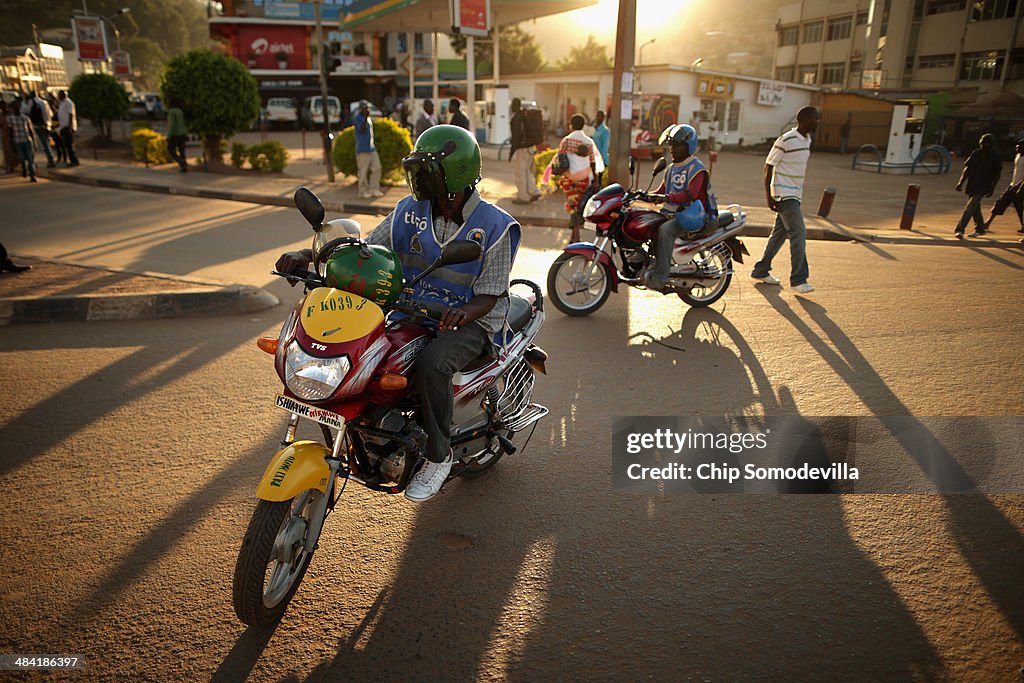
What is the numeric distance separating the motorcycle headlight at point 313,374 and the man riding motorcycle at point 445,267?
17.5 inches

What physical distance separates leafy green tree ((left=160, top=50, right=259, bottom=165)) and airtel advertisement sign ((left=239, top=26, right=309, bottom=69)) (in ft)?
108

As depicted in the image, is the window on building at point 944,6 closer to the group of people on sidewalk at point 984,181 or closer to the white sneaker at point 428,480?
the group of people on sidewalk at point 984,181

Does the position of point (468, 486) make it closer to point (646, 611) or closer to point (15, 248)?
point (646, 611)

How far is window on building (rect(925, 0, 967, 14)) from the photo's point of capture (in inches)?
1439

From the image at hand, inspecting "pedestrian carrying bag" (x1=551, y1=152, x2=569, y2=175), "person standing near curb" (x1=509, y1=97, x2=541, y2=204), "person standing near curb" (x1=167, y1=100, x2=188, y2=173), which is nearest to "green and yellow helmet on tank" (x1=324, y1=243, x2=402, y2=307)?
"pedestrian carrying bag" (x1=551, y1=152, x2=569, y2=175)

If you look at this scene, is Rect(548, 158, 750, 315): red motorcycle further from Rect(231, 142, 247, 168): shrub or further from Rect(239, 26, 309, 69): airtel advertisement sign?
Rect(239, 26, 309, 69): airtel advertisement sign

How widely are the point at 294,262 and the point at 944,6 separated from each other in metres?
47.0

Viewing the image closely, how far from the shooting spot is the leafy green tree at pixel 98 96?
76.1 feet

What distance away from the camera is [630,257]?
6.96m

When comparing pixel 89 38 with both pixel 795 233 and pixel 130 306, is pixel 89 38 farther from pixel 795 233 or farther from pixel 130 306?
pixel 795 233

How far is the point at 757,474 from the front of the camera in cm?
387

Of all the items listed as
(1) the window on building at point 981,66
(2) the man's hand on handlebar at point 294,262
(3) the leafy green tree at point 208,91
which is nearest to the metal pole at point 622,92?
(2) the man's hand on handlebar at point 294,262

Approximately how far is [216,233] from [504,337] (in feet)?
27.4

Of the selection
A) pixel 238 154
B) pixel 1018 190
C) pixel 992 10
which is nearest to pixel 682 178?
pixel 1018 190
